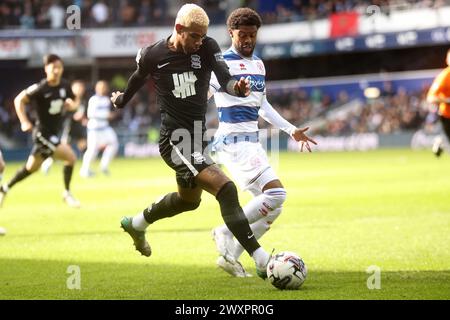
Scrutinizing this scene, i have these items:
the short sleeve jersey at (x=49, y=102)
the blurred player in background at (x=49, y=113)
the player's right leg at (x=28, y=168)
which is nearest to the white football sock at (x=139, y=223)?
the blurred player in background at (x=49, y=113)

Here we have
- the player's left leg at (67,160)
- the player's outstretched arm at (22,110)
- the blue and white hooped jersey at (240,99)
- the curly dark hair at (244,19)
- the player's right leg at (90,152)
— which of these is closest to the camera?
the curly dark hair at (244,19)

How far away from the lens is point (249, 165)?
374 inches

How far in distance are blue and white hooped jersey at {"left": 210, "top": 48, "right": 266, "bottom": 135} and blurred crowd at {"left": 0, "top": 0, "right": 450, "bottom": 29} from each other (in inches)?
1335

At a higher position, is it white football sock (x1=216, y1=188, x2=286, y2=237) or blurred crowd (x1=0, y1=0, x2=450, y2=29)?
blurred crowd (x1=0, y1=0, x2=450, y2=29)

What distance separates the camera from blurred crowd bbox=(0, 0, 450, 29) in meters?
44.8

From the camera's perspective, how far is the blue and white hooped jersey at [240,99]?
958cm

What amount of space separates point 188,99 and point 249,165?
1.04m

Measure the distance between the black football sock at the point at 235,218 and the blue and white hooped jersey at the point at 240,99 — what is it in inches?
47.3

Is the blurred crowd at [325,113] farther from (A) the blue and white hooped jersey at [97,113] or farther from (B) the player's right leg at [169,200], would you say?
(B) the player's right leg at [169,200]

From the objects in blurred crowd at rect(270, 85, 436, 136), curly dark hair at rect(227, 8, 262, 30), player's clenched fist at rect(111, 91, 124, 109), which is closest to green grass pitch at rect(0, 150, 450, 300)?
player's clenched fist at rect(111, 91, 124, 109)

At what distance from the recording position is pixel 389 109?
4141 cm

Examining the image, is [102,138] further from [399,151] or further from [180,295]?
[180,295]

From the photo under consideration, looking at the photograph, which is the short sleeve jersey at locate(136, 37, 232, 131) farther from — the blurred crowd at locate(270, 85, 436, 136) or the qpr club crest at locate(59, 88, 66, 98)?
the blurred crowd at locate(270, 85, 436, 136)
